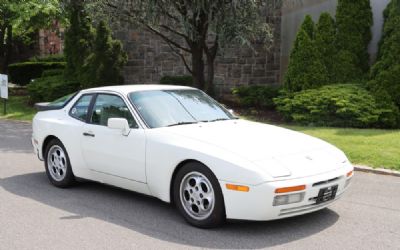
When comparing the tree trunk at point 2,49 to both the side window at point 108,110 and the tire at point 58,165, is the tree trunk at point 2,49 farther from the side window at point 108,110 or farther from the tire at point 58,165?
the side window at point 108,110

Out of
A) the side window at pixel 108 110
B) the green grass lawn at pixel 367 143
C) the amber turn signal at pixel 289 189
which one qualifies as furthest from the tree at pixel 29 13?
the amber turn signal at pixel 289 189

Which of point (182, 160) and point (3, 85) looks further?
point (3, 85)

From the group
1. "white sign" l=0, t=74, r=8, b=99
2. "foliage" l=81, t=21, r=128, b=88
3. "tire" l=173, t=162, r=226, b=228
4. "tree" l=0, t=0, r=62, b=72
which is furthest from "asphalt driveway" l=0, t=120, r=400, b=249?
"tree" l=0, t=0, r=62, b=72

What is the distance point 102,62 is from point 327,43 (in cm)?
887

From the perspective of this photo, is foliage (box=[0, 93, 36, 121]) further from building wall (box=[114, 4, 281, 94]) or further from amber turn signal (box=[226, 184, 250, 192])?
amber turn signal (box=[226, 184, 250, 192])

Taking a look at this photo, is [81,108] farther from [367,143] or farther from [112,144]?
[367,143]

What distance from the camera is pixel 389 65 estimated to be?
13.0 meters

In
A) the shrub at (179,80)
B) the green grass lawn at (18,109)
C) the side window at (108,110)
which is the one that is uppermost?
the shrub at (179,80)

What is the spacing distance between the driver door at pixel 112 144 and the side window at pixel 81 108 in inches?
5.8

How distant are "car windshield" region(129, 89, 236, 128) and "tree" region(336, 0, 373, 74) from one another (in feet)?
27.2

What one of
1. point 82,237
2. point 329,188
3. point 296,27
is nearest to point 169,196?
point 82,237

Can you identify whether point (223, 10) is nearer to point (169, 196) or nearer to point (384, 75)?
point (384, 75)

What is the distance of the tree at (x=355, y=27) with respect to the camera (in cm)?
1430

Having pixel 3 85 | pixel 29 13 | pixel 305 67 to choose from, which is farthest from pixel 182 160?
pixel 29 13
